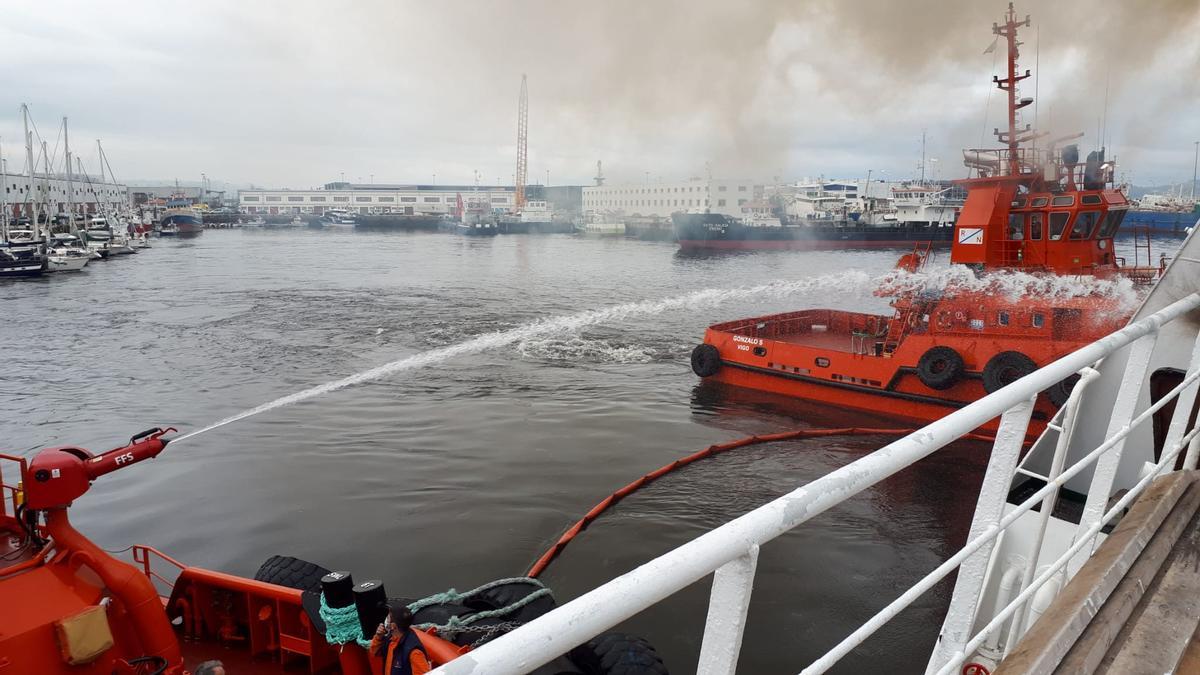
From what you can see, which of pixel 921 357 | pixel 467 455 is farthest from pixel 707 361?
pixel 467 455

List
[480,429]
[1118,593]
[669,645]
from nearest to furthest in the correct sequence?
[1118,593] → [669,645] → [480,429]

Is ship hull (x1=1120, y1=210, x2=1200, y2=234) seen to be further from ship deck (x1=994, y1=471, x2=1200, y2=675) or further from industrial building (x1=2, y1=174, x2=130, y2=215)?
industrial building (x1=2, y1=174, x2=130, y2=215)

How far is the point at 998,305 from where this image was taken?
41.2 feet

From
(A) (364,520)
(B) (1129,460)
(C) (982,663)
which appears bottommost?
(A) (364,520)

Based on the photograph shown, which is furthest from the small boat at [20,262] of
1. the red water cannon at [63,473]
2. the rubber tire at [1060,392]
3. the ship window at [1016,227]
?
the rubber tire at [1060,392]

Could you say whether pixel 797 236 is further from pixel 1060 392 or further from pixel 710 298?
pixel 1060 392

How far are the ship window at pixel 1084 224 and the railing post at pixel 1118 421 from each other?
12672 mm

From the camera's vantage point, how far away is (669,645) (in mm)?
7020

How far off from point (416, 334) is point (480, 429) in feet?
37.0

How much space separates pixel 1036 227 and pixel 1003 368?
137 inches

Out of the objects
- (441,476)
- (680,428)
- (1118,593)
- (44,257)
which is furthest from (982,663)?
(44,257)

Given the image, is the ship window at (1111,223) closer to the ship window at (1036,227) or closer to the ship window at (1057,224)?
the ship window at (1057,224)

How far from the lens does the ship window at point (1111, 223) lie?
13203 mm

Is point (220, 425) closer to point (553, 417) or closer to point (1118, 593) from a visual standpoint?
point (553, 417)
